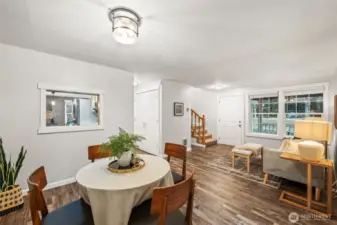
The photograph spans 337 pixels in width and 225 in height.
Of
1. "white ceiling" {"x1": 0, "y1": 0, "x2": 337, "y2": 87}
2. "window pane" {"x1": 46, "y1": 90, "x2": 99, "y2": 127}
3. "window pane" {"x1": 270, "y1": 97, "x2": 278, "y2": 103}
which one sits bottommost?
"window pane" {"x1": 46, "y1": 90, "x2": 99, "y2": 127}

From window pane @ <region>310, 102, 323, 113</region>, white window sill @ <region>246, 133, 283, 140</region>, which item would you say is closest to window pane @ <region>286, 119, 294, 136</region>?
white window sill @ <region>246, 133, 283, 140</region>

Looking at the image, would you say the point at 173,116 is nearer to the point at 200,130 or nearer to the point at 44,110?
the point at 200,130

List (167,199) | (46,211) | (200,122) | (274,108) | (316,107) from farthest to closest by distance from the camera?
(200,122) < (274,108) < (316,107) < (46,211) < (167,199)

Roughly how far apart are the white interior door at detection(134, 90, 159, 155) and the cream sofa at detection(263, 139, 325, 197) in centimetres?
279

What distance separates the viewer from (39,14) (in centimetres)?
157

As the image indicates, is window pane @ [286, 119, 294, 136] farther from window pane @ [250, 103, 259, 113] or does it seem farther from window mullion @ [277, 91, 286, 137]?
window pane @ [250, 103, 259, 113]

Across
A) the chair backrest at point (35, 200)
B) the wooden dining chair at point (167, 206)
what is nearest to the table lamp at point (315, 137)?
the wooden dining chair at point (167, 206)

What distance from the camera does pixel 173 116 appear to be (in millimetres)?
4875

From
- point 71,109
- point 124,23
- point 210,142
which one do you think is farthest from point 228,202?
point 210,142

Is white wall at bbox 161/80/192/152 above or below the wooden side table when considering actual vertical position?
above

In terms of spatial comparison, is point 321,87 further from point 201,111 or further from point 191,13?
point 191,13

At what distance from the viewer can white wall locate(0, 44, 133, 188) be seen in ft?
7.67

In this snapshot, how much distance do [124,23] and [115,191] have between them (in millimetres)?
1489

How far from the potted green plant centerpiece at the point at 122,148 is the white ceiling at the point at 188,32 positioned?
1234 mm
